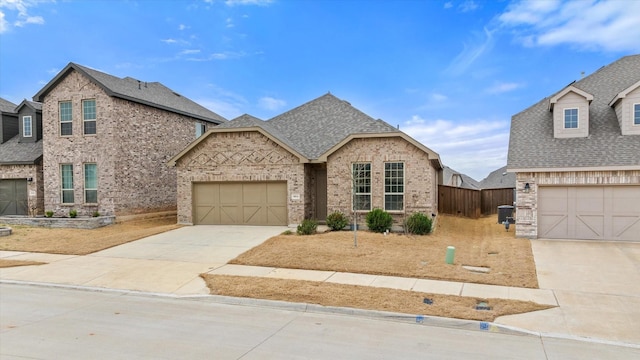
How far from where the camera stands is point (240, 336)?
657 cm

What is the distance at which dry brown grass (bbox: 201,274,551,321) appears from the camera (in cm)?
777

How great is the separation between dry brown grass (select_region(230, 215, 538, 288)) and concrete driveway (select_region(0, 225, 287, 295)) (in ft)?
4.37

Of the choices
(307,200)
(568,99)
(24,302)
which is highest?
(568,99)

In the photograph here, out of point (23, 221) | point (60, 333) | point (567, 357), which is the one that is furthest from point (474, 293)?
point (23, 221)

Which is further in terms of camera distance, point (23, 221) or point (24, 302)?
point (23, 221)

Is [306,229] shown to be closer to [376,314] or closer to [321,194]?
[321,194]

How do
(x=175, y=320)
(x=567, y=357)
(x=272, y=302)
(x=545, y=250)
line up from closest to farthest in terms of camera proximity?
(x=567, y=357) < (x=175, y=320) < (x=272, y=302) < (x=545, y=250)

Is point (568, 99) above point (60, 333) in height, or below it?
above

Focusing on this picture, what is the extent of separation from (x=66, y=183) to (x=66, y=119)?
3.47 meters

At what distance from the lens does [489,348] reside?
20.2ft

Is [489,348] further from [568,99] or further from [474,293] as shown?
[568,99]

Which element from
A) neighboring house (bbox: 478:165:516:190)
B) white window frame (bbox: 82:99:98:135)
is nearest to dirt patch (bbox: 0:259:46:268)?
white window frame (bbox: 82:99:98:135)

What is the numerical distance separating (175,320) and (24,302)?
393cm

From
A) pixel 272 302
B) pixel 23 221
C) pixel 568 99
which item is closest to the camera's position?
pixel 272 302
